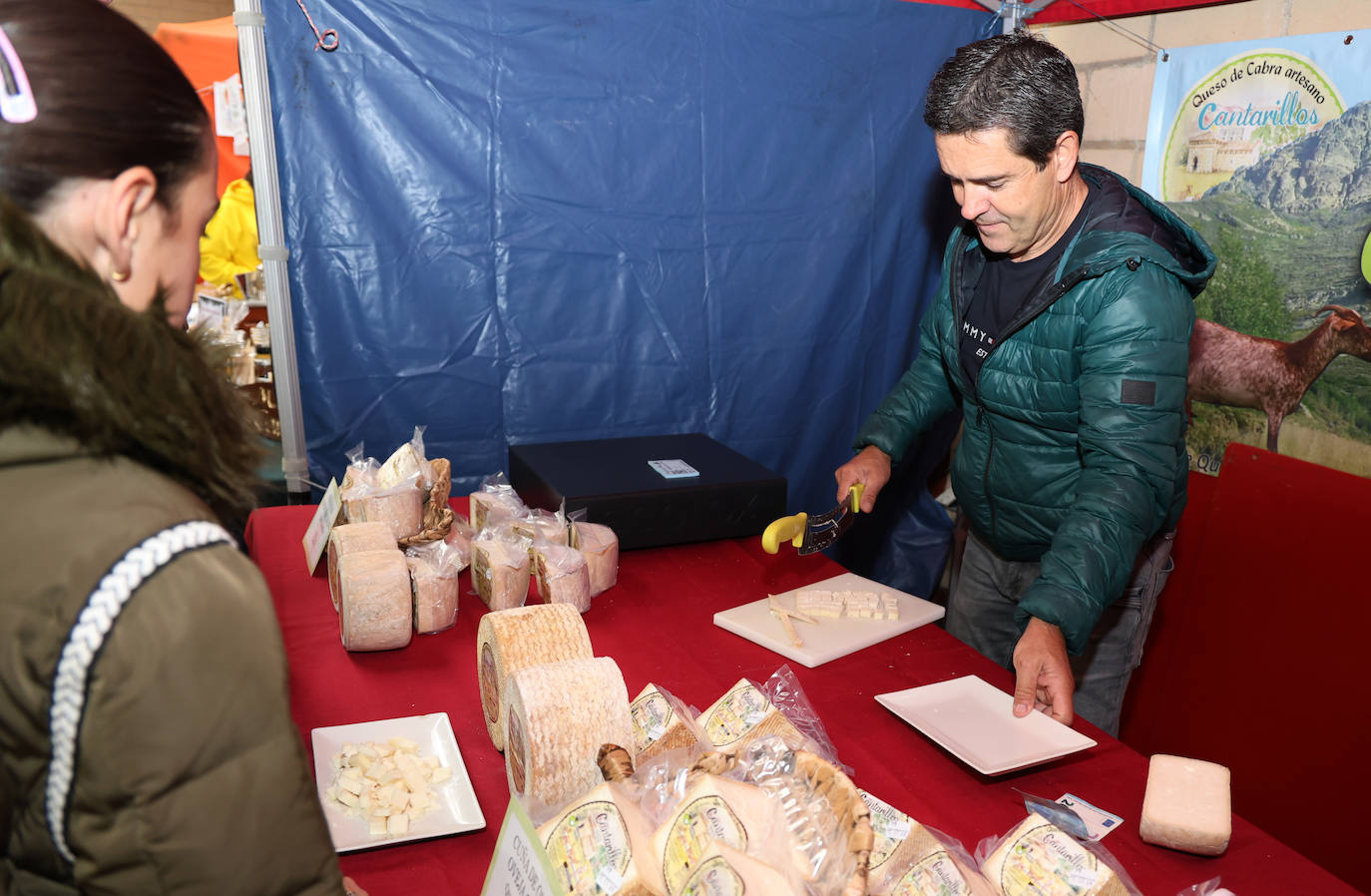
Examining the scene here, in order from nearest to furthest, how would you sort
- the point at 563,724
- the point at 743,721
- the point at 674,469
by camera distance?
the point at 563,724 → the point at 743,721 → the point at 674,469

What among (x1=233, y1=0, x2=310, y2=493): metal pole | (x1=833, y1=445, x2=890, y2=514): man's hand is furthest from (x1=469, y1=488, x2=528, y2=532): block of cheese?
(x1=233, y1=0, x2=310, y2=493): metal pole

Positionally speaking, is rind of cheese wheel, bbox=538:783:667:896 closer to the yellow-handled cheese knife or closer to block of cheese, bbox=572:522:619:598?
block of cheese, bbox=572:522:619:598

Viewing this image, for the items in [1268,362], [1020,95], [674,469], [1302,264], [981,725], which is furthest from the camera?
[1268,362]

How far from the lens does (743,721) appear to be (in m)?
1.21

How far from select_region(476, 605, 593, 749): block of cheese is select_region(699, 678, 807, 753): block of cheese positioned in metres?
0.20

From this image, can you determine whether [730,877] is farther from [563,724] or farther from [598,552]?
[598,552]

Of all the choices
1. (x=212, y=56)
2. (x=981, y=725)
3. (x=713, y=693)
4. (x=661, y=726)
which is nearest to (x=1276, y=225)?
(x=981, y=725)

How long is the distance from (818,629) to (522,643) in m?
0.70

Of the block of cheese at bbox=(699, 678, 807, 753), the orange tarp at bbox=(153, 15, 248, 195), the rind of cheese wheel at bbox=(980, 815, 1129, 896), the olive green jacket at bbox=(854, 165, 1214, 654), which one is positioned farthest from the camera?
→ the orange tarp at bbox=(153, 15, 248, 195)

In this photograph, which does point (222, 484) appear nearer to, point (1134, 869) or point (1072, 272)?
point (1134, 869)

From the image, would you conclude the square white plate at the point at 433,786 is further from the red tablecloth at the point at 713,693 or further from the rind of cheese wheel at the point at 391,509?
the rind of cheese wheel at the point at 391,509

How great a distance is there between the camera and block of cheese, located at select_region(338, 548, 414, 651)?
1.57 metres

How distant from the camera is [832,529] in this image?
6.73 ft

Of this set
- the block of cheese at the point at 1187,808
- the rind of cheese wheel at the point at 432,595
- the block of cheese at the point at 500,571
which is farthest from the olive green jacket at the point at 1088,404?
the rind of cheese wheel at the point at 432,595
